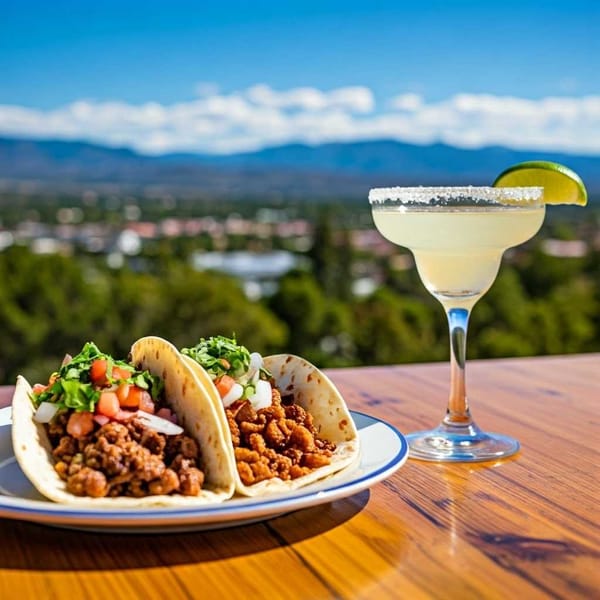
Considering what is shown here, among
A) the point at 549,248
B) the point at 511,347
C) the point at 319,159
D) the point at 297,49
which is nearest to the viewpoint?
the point at 511,347

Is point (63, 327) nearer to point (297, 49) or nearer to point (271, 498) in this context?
point (271, 498)

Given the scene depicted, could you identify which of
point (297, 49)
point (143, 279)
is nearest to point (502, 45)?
point (297, 49)

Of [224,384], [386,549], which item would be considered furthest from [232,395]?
[386,549]

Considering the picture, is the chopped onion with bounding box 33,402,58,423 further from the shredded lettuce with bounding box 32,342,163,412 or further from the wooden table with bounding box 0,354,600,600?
the wooden table with bounding box 0,354,600,600

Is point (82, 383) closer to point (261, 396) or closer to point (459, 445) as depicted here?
point (261, 396)

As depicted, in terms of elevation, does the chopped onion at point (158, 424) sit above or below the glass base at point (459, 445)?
above

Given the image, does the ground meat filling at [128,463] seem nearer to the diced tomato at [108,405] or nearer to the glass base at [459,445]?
the diced tomato at [108,405]

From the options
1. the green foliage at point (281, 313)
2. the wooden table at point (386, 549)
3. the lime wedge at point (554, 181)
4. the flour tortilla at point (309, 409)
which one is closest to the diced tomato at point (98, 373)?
the flour tortilla at point (309, 409)
